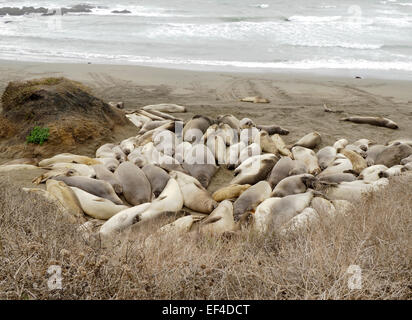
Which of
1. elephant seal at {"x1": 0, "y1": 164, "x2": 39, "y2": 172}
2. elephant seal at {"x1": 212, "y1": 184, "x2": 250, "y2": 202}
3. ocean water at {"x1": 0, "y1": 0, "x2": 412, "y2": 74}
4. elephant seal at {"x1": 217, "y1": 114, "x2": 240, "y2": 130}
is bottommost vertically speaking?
elephant seal at {"x1": 212, "y1": 184, "x2": 250, "y2": 202}

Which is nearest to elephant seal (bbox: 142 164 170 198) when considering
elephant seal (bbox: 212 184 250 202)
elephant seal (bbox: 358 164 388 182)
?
elephant seal (bbox: 212 184 250 202)

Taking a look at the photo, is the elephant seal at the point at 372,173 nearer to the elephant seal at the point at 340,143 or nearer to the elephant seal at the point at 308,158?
the elephant seal at the point at 308,158

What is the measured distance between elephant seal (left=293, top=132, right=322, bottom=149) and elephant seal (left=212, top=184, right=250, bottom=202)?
2420 mm

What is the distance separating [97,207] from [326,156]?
4.06 meters

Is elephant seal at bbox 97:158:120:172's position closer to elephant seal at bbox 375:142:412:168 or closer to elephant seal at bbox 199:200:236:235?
elephant seal at bbox 199:200:236:235

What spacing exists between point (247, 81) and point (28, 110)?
7.69 metres

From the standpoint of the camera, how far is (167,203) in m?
5.92

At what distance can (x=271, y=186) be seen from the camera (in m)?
6.67

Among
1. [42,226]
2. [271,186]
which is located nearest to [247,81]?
[271,186]

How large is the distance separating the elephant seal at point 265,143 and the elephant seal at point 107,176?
279 centimetres

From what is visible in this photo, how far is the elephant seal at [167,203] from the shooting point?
5508mm

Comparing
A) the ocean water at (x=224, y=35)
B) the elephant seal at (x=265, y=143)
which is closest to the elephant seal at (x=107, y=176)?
the elephant seal at (x=265, y=143)

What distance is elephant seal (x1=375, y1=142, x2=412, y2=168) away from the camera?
7.68 metres
